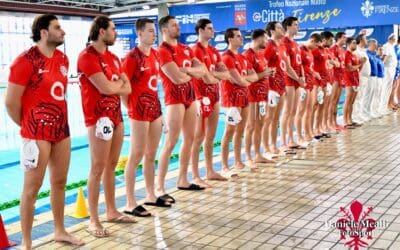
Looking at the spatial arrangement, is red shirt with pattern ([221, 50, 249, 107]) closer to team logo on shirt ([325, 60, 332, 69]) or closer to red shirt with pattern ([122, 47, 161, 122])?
red shirt with pattern ([122, 47, 161, 122])

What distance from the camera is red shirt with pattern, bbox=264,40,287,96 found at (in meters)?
6.77

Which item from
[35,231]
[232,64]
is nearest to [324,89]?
[232,64]

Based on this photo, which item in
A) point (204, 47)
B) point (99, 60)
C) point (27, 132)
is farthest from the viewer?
point (204, 47)

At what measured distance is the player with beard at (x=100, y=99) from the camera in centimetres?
385

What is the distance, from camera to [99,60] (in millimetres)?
3902

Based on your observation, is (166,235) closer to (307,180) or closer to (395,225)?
(395,225)

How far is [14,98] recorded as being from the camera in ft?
11.0

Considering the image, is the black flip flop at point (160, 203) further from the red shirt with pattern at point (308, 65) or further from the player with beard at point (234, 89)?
the red shirt with pattern at point (308, 65)

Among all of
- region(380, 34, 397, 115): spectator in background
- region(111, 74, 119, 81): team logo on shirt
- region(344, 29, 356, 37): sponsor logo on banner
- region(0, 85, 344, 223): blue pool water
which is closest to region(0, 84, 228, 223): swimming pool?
region(0, 85, 344, 223): blue pool water

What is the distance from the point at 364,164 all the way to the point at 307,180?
42.4 inches

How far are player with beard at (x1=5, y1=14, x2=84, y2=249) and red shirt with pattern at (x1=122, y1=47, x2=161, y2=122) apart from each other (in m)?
0.86

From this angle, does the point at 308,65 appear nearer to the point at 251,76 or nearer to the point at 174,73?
the point at 251,76

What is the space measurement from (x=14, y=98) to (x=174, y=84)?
1843mm

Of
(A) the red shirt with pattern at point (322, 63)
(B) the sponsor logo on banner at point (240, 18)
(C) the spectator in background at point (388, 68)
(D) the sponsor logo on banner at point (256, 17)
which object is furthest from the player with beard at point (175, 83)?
(B) the sponsor logo on banner at point (240, 18)
